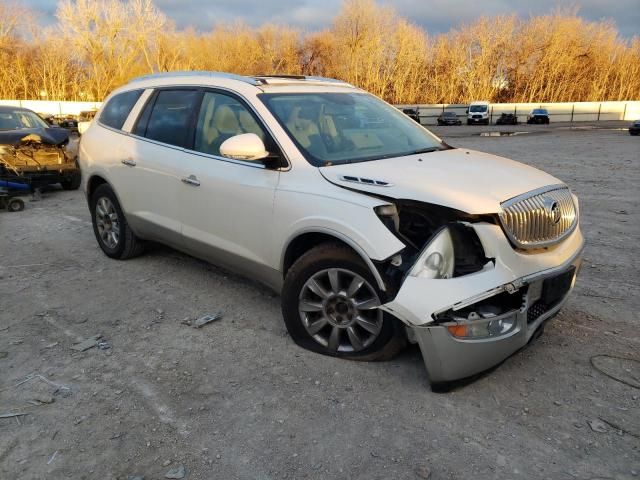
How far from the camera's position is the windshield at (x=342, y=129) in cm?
349

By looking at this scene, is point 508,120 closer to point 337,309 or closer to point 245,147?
point 245,147

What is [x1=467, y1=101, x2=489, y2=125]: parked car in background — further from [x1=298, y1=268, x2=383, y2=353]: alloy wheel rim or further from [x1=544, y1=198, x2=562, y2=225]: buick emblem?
→ [x1=298, y1=268, x2=383, y2=353]: alloy wheel rim

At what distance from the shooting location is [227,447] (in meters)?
2.54

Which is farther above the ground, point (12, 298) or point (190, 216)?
point (190, 216)

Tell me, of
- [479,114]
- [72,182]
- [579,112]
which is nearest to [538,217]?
[72,182]

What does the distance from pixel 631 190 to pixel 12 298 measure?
9.81 m

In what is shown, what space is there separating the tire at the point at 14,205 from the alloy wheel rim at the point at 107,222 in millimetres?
3562

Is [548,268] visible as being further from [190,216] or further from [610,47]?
[610,47]

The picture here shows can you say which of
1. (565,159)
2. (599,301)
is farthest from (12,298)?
(565,159)

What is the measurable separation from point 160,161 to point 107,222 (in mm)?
1500

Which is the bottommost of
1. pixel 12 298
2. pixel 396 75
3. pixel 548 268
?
pixel 12 298

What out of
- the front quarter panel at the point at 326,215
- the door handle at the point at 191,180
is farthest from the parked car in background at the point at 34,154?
the front quarter panel at the point at 326,215

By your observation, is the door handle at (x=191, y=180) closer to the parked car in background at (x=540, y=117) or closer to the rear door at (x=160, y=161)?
the rear door at (x=160, y=161)

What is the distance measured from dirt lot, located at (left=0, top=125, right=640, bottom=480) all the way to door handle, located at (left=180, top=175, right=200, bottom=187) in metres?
1.04
